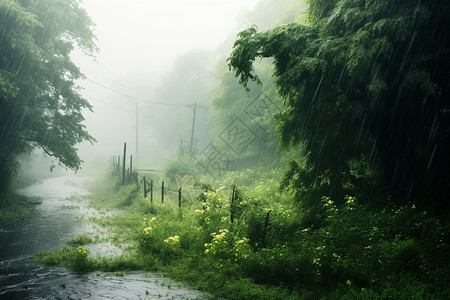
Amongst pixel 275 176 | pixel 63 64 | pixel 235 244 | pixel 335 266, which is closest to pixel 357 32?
pixel 335 266

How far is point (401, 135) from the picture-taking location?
634cm

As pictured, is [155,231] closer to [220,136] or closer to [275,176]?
[275,176]

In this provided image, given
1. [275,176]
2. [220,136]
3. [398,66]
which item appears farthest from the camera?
[220,136]

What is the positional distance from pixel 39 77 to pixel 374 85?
15.1 metres

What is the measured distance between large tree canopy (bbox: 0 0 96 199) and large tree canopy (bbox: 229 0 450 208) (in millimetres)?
10459

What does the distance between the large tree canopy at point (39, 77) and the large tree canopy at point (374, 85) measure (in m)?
10.5

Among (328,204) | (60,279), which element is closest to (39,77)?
(60,279)

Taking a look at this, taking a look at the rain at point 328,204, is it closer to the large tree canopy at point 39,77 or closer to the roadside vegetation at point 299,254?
the roadside vegetation at point 299,254

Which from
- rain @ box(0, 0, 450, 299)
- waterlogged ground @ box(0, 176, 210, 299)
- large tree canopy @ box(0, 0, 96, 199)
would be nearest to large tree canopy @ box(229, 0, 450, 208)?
rain @ box(0, 0, 450, 299)

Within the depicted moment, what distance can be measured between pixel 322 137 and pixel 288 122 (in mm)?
913

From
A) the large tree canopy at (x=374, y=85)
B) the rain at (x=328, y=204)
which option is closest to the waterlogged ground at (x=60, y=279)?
the rain at (x=328, y=204)

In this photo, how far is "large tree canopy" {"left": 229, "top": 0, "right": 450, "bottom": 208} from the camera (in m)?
5.75

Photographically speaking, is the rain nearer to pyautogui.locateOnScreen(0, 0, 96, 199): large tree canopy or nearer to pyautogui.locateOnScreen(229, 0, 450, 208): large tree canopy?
pyautogui.locateOnScreen(229, 0, 450, 208): large tree canopy

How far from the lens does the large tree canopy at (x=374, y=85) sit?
575cm
